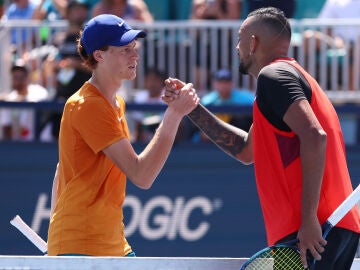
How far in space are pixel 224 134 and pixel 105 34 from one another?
87cm

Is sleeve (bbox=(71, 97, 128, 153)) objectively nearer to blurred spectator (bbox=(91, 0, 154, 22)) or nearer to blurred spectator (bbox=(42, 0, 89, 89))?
blurred spectator (bbox=(42, 0, 89, 89))

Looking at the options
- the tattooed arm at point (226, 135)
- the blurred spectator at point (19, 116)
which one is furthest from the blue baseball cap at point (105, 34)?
the blurred spectator at point (19, 116)

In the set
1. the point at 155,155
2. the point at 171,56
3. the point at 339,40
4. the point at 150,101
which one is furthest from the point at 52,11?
the point at 155,155

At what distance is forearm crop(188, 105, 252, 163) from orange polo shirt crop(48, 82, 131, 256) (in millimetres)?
597

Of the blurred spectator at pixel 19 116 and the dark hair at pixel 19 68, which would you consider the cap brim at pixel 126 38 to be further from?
the dark hair at pixel 19 68

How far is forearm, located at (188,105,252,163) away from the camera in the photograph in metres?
4.97

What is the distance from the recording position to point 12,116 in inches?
388

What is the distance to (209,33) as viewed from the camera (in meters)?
10.3

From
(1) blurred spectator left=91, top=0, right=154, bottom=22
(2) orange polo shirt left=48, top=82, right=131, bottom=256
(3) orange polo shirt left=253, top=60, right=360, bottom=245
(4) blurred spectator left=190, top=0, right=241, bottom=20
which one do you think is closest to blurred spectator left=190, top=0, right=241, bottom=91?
(4) blurred spectator left=190, top=0, right=241, bottom=20

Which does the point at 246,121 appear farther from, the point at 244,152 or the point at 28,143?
the point at 244,152

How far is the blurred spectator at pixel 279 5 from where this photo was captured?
9.79 meters

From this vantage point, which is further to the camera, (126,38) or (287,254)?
(126,38)

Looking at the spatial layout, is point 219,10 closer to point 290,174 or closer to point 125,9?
point 125,9

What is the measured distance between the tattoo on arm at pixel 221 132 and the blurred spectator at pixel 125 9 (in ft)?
18.1
